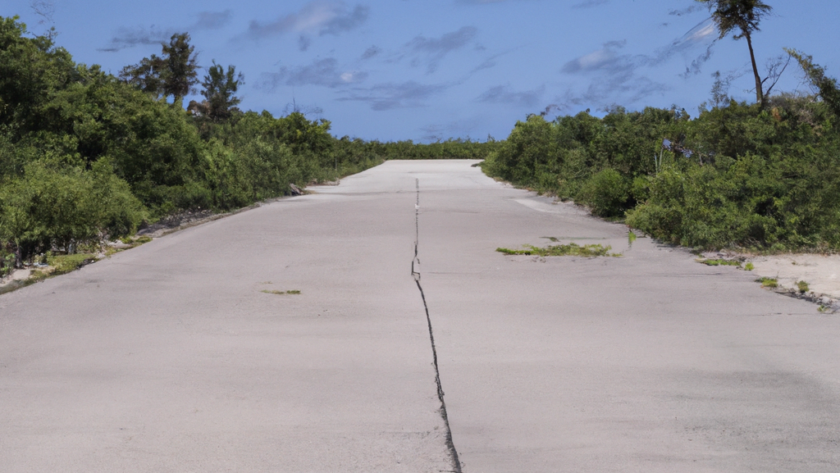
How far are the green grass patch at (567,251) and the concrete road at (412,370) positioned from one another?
1.18 meters

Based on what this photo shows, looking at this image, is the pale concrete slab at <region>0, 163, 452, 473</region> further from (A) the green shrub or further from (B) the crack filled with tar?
(A) the green shrub

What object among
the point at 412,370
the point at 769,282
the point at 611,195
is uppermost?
the point at 611,195

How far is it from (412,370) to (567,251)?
7493 mm

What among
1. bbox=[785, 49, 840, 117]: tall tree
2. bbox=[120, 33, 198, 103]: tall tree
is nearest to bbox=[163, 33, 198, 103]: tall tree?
bbox=[120, 33, 198, 103]: tall tree

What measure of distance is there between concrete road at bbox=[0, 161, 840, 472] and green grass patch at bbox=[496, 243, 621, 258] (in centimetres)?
118

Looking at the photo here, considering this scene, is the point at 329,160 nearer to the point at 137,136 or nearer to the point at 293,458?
the point at 137,136

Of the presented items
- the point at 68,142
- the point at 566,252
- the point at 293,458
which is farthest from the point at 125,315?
the point at 68,142

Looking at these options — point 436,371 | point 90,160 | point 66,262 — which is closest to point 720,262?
point 436,371

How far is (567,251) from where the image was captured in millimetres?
12984

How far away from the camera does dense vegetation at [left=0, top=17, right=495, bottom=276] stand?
11969 mm

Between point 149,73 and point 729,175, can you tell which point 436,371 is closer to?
point 729,175

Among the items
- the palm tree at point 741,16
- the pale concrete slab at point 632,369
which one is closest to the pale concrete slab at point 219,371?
the pale concrete slab at point 632,369

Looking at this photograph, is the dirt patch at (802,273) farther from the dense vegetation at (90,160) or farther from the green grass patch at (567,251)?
the dense vegetation at (90,160)

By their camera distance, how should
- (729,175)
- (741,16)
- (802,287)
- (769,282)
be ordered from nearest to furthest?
(802,287)
(769,282)
(729,175)
(741,16)
